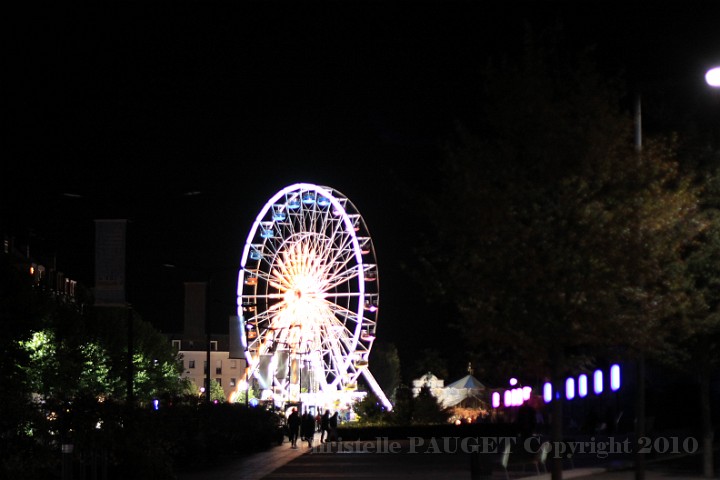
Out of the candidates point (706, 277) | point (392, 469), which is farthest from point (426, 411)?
point (706, 277)

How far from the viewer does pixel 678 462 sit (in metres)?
30.1

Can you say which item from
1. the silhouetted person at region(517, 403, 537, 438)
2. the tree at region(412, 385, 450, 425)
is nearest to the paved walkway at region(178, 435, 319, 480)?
the silhouetted person at region(517, 403, 537, 438)

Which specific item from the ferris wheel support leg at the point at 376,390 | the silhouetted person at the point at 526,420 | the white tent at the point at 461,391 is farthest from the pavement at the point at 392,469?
the white tent at the point at 461,391

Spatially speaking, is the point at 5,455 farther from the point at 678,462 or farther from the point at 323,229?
the point at 323,229

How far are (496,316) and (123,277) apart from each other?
11.4m

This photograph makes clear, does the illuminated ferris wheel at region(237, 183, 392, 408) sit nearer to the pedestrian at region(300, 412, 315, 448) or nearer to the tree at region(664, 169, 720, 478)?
the pedestrian at region(300, 412, 315, 448)

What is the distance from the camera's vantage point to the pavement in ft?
87.9

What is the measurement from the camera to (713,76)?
48.5 feet

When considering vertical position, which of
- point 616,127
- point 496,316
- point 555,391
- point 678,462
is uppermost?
point 616,127

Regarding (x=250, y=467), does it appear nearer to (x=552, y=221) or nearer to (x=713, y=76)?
(x=552, y=221)

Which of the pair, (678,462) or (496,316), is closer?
(496,316)

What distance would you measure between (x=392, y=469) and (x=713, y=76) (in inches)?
770

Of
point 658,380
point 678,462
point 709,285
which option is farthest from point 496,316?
point 658,380

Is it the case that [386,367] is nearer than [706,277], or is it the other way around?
[706,277]
